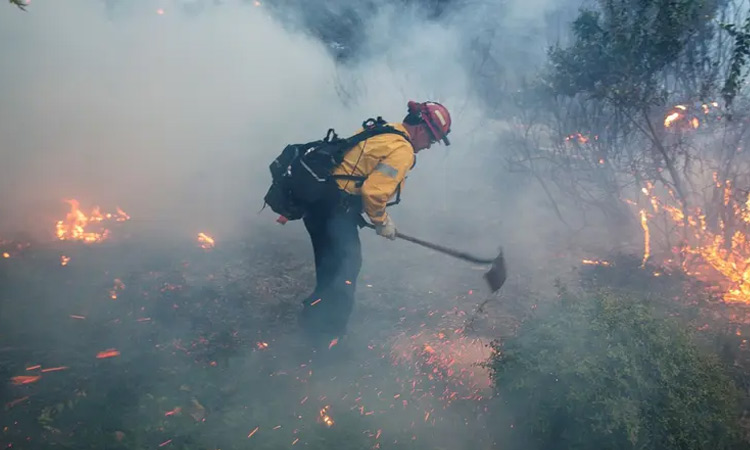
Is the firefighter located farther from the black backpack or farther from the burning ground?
the burning ground

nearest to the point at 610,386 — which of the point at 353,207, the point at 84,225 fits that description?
the point at 353,207

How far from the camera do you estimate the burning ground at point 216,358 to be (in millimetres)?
2871

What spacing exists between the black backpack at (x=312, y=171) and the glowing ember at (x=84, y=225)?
135 inches

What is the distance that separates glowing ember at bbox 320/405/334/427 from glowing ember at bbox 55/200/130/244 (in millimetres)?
4132

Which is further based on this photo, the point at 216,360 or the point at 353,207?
the point at 353,207

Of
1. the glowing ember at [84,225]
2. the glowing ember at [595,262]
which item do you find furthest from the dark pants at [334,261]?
the glowing ember at [84,225]

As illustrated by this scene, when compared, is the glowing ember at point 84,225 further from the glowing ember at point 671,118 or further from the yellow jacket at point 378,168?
the glowing ember at point 671,118

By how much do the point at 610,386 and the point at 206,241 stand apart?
501 centimetres

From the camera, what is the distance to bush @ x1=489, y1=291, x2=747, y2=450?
2.30 meters

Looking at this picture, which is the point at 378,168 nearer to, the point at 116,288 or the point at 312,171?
the point at 312,171

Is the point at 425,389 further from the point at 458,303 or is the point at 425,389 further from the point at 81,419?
the point at 81,419

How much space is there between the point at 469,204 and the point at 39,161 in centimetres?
719

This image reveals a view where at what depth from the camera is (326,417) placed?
3.05 m

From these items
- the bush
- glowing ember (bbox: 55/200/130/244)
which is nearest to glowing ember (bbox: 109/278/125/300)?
glowing ember (bbox: 55/200/130/244)
